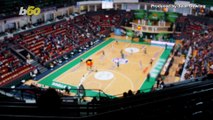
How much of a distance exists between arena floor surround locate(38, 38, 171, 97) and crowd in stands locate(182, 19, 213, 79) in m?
4.00

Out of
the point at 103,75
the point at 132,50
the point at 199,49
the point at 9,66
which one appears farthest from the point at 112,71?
the point at 199,49

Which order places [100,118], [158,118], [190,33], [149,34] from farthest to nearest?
1. [149,34]
2. [190,33]
3. [158,118]
4. [100,118]

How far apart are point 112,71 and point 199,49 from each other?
1253 centimetres

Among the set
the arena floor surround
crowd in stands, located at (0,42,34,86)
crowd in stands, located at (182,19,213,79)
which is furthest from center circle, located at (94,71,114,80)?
crowd in stands, located at (182,19,213,79)

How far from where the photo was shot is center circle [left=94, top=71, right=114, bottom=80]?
1084 inches

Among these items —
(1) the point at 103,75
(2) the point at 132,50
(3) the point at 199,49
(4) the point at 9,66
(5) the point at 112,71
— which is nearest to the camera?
(4) the point at 9,66

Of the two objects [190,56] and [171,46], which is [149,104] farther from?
[171,46]

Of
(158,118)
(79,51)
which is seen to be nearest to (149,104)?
(158,118)

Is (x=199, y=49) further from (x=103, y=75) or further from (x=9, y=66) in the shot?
(x=9, y=66)

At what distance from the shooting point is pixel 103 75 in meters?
28.3

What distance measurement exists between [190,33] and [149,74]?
20577mm

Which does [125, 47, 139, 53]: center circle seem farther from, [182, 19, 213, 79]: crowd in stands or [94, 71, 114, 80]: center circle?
[94, 71, 114, 80]: center circle

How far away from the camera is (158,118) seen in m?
4.41

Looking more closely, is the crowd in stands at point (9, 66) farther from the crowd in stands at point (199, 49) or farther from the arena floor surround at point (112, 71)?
the crowd in stands at point (199, 49)
